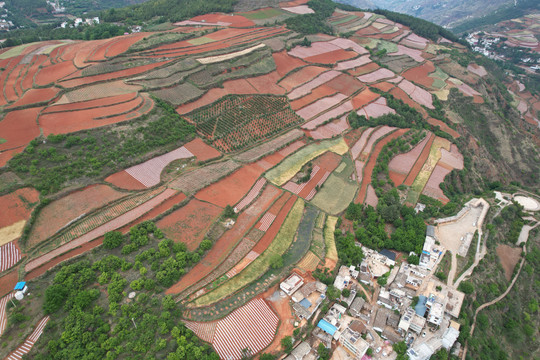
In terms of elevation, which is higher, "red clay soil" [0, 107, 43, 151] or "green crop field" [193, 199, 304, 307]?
"red clay soil" [0, 107, 43, 151]

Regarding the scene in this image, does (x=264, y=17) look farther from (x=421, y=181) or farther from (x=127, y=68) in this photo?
(x=421, y=181)

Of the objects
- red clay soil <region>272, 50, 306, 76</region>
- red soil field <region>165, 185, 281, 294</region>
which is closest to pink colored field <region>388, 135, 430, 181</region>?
red soil field <region>165, 185, 281, 294</region>

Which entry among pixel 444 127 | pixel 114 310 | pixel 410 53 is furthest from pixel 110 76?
pixel 410 53

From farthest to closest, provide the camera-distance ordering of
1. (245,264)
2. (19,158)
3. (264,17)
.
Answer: (264,17) → (19,158) → (245,264)

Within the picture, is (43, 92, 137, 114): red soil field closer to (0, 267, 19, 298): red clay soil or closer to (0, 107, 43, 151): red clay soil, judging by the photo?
(0, 107, 43, 151): red clay soil

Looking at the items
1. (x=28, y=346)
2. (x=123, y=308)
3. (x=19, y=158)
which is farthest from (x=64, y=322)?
(x=19, y=158)

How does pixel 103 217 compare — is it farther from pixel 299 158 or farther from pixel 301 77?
pixel 301 77
